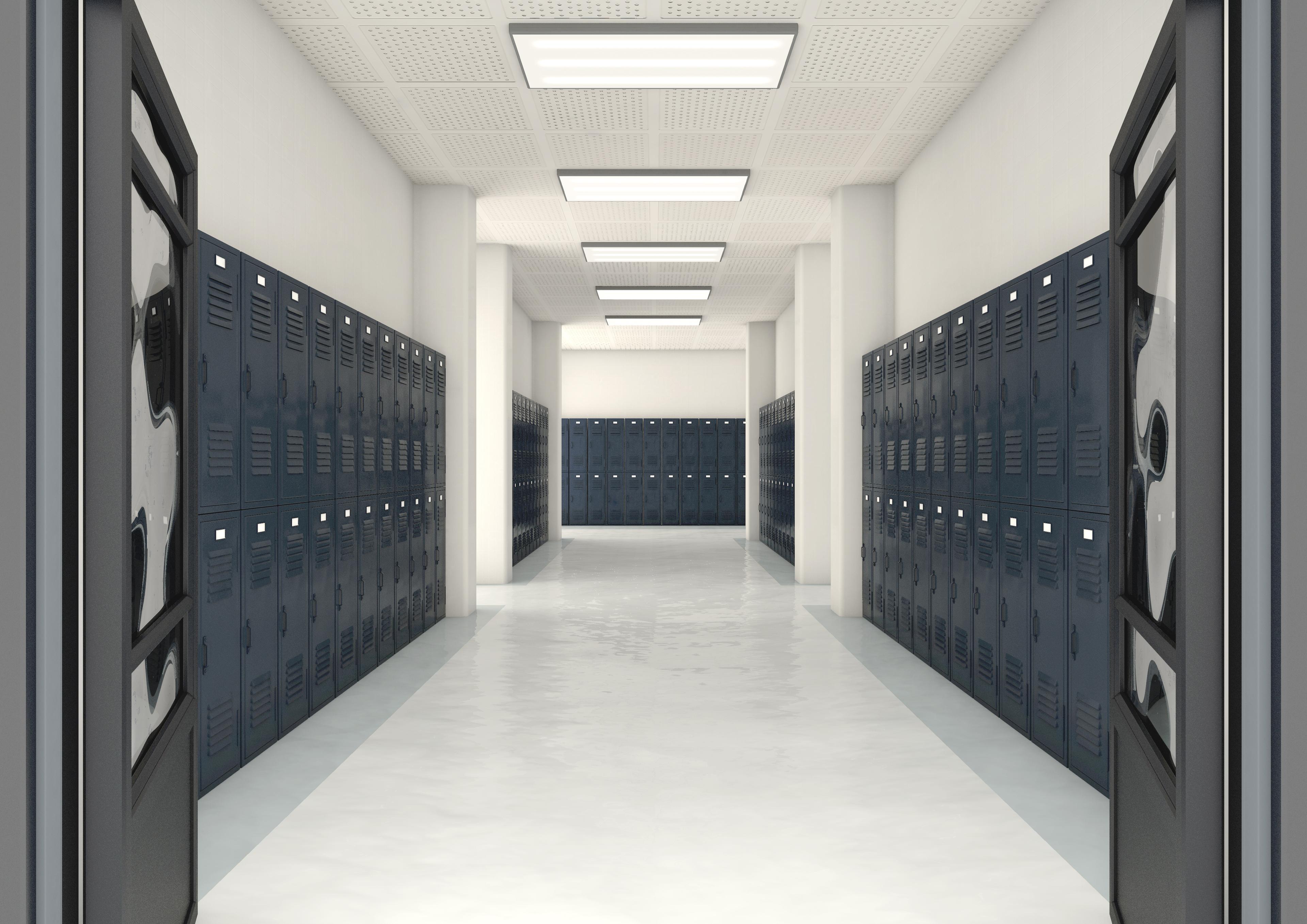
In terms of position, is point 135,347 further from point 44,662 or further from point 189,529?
point 44,662

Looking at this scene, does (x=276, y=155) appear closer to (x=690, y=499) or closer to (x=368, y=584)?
(x=368, y=584)

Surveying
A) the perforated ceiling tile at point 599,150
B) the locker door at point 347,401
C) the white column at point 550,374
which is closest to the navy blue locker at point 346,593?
the locker door at point 347,401

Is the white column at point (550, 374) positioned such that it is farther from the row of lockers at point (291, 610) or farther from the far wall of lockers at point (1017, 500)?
the far wall of lockers at point (1017, 500)

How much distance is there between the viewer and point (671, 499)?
15.9 metres

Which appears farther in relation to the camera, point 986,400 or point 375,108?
point 375,108

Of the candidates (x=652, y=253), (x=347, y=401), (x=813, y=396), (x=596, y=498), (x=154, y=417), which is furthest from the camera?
(x=596, y=498)

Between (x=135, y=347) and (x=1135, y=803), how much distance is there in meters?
2.27

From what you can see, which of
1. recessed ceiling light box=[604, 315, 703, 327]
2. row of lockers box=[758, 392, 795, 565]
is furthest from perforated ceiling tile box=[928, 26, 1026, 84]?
recessed ceiling light box=[604, 315, 703, 327]

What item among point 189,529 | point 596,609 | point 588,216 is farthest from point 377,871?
point 588,216

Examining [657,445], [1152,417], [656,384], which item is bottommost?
[1152,417]

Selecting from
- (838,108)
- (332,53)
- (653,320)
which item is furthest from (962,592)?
(653,320)

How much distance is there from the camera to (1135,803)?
1.94 m

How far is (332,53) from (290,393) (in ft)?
6.01

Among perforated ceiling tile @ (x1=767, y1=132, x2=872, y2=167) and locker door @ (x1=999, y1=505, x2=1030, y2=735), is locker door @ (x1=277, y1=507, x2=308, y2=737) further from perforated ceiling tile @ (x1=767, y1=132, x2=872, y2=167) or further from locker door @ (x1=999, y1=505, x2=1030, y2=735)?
perforated ceiling tile @ (x1=767, y1=132, x2=872, y2=167)
